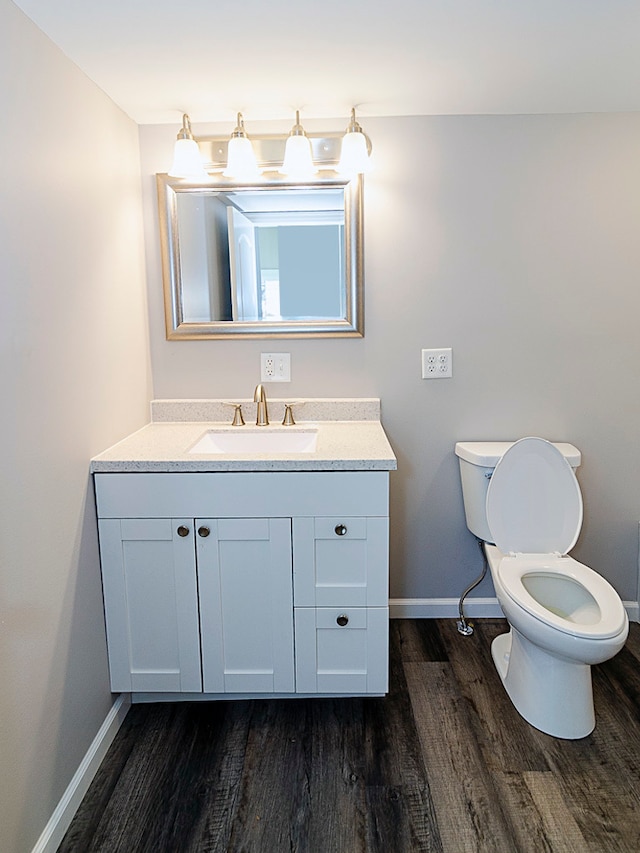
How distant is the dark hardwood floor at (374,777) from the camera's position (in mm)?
1466

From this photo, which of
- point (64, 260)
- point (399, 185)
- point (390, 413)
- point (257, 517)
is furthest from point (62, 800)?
point (399, 185)

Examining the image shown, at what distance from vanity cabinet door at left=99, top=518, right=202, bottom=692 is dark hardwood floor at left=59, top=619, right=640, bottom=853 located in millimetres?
179

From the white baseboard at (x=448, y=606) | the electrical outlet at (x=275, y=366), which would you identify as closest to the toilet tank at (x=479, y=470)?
the white baseboard at (x=448, y=606)

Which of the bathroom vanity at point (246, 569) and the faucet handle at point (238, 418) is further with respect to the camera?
the faucet handle at point (238, 418)

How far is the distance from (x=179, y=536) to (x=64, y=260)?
834mm

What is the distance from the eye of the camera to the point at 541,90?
1940 mm

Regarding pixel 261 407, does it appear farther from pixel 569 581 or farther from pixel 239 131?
pixel 569 581

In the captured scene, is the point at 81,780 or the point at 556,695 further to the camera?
the point at 556,695

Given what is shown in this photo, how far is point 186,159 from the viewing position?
2.04 metres

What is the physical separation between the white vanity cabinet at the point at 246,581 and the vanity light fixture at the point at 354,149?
41.9 inches

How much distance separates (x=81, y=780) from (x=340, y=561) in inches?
35.7

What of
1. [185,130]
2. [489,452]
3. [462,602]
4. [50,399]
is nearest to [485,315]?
[489,452]

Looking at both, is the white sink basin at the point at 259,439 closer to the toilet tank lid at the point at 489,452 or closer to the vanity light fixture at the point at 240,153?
the toilet tank lid at the point at 489,452

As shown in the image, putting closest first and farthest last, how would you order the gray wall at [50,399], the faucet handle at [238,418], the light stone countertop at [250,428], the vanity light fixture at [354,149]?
1. the gray wall at [50,399]
2. the light stone countertop at [250,428]
3. the vanity light fixture at [354,149]
4. the faucet handle at [238,418]
